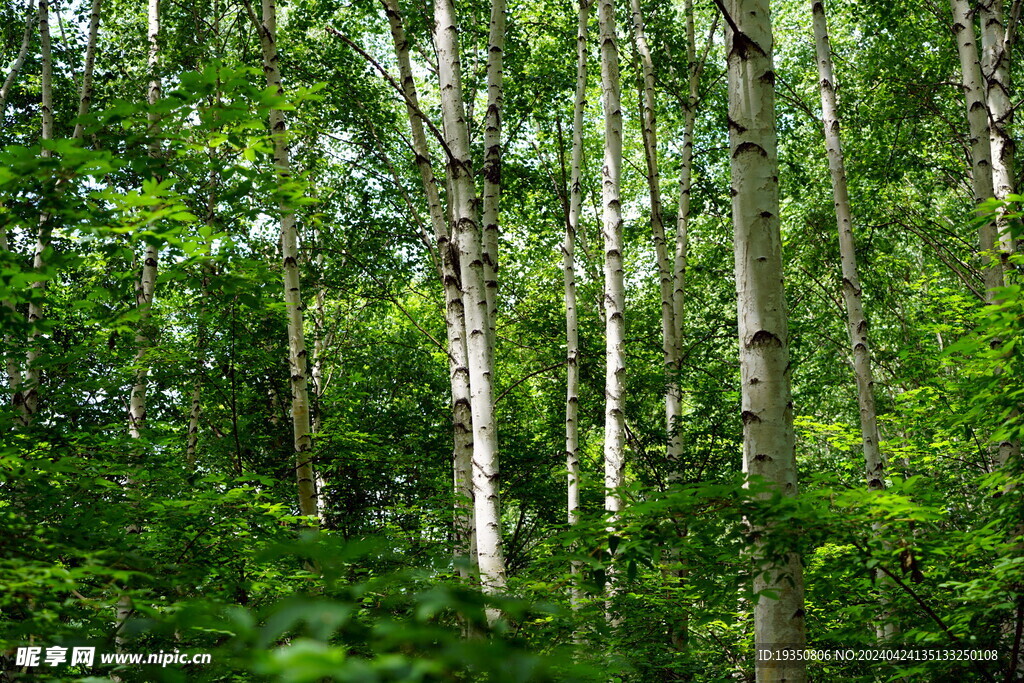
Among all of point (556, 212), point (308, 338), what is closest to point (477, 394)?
point (556, 212)

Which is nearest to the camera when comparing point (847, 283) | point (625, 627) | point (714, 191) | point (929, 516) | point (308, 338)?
point (929, 516)

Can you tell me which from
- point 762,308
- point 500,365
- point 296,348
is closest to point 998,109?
point 762,308

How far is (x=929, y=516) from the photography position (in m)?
2.79

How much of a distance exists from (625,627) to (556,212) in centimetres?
945

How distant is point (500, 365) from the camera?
1631 cm

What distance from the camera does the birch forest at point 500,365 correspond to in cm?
254

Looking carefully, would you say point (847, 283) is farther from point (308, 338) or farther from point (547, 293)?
point (308, 338)

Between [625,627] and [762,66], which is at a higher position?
[762,66]

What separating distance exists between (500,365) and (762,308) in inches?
540

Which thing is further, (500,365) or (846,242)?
(500,365)

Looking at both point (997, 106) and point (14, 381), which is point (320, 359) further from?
point (997, 106)

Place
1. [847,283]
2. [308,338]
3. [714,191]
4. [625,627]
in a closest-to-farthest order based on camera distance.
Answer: [625,627]
[847,283]
[714,191]
[308,338]

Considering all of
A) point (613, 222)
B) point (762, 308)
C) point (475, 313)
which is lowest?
point (762, 308)

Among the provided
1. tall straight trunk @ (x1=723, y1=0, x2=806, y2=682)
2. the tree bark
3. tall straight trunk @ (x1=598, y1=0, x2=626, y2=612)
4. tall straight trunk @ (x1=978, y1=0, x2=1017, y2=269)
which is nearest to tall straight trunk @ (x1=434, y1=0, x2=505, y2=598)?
tall straight trunk @ (x1=598, y1=0, x2=626, y2=612)
